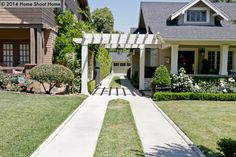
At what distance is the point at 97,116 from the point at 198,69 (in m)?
13.3

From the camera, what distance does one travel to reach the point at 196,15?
22031 millimetres

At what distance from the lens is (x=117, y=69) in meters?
63.2

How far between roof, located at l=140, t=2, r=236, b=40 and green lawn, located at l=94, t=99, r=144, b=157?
847 cm

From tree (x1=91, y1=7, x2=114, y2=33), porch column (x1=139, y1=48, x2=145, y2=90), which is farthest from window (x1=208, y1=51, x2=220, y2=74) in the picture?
tree (x1=91, y1=7, x2=114, y2=33)

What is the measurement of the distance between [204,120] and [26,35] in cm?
1368

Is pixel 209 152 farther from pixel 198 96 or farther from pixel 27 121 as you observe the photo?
pixel 198 96

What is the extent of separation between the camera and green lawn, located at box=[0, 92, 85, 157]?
22.5ft

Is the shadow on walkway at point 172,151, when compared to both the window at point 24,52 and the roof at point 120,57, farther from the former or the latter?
the roof at point 120,57

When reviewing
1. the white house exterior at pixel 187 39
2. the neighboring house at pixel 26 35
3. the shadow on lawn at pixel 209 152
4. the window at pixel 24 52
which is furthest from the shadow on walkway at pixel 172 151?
the window at pixel 24 52

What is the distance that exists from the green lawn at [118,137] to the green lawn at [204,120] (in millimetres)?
1553

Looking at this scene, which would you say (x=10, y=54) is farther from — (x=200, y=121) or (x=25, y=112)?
(x=200, y=121)

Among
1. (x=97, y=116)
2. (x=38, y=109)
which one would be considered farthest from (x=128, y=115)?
(x=38, y=109)

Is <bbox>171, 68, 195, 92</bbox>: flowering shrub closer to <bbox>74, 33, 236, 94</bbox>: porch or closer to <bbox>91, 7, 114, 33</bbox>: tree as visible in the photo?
<bbox>74, 33, 236, 94</bbox>: porch

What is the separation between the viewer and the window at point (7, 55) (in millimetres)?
20062
